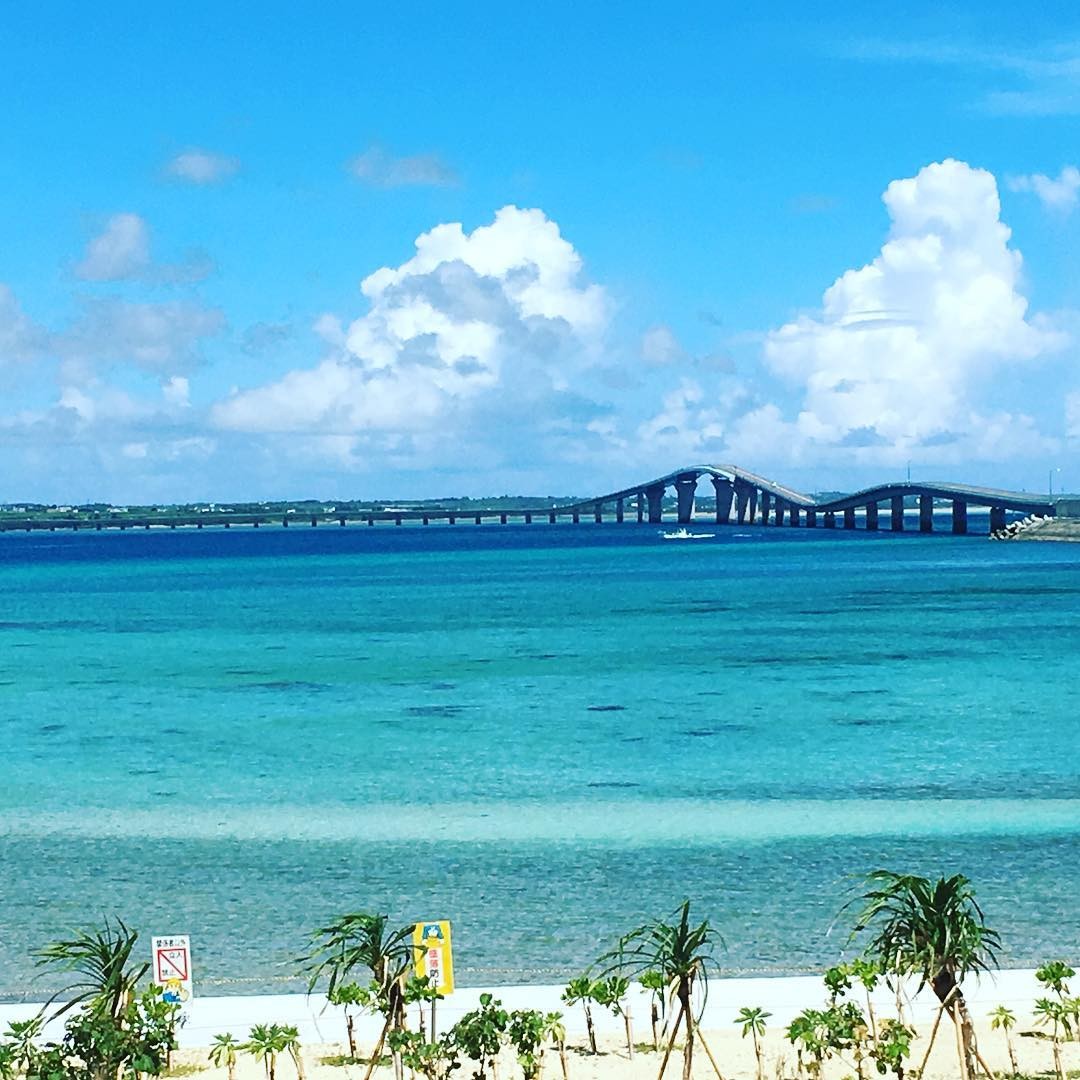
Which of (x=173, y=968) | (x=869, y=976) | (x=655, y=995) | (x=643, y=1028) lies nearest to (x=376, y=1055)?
(x=173, y=968)

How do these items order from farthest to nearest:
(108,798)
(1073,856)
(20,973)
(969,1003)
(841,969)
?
(108,798), (1073,856), (20,973), (969,1003), (841,969)

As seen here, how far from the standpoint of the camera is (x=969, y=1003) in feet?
61.0

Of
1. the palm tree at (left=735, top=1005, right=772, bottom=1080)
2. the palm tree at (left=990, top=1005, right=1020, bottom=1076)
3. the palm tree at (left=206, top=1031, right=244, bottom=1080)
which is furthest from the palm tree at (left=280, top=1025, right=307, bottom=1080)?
the palm tree at (left=990, top=1005, right=1020, bottom=1076)

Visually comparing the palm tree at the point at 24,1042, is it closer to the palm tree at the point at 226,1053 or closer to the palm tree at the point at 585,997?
the palm tree at the point at 226,1053

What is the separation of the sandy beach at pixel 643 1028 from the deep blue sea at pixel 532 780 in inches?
67.7

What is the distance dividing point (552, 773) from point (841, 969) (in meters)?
20.9

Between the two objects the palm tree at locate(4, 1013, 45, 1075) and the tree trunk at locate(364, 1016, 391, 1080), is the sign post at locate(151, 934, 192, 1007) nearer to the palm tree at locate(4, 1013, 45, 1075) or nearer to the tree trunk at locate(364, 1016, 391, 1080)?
the palm tree at locate(4, 1013, 45, 1075)

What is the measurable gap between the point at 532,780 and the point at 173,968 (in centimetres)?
2057

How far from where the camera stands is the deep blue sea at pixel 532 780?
80.0ft

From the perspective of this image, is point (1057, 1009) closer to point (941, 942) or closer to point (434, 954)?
point (941, 942)

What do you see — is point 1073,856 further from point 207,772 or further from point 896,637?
point 896,637

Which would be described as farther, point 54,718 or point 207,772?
point 54,718

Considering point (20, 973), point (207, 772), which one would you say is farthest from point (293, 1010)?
point (207, 772)

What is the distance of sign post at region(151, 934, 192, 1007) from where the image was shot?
16.2m
